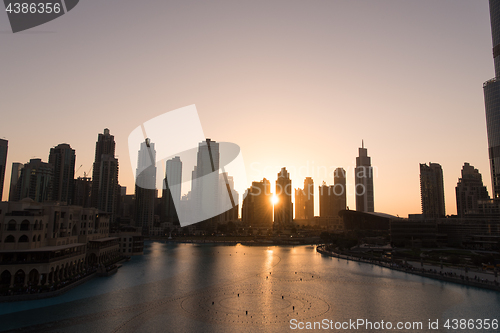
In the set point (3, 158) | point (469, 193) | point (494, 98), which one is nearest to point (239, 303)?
point (494, 98)

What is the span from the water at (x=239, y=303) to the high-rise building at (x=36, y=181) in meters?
146

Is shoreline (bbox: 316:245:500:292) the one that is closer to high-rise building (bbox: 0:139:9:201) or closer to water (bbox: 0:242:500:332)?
water (bbox: 0:242:500:332)

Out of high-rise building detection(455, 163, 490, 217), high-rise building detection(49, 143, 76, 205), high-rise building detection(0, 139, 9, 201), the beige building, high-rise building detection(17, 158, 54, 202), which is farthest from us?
high-rise building detection(49, 143, 76, 205)

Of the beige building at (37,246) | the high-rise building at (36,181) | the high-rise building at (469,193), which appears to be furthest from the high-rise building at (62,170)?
the high-rise building at (469,193)

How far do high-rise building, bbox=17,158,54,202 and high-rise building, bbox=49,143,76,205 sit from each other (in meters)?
9.42

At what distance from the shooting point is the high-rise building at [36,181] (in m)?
173

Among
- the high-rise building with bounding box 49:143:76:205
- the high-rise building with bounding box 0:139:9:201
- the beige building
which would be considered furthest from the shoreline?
the high-rise building with bounding box 0:139:9:201

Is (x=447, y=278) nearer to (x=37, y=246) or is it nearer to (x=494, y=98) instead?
(x=37, y=246)

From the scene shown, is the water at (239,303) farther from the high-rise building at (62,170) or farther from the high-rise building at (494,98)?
the high-rise building at (62,170)

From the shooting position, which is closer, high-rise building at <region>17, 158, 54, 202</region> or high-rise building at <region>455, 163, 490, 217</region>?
high-rise building at <region>17, 158, 54, 202</region>

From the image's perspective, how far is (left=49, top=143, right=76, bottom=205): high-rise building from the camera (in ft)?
623

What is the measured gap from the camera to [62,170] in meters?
193

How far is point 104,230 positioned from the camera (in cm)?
6844

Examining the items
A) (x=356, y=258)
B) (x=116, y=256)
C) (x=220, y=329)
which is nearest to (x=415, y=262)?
(x=356, y=258)
